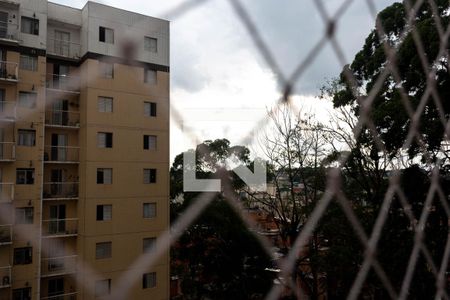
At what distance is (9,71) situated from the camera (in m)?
3.81

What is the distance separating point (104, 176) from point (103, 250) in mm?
788

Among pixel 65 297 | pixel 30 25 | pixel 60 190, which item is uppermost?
pixel 30 25

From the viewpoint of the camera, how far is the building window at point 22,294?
3.89 metres

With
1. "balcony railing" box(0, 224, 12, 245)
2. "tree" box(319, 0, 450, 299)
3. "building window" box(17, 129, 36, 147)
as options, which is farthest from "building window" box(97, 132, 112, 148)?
"tree" box(319, 0, 450, 299)

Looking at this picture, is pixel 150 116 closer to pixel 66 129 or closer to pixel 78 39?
pixel 66 129

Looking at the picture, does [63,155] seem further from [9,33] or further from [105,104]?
[9,33]

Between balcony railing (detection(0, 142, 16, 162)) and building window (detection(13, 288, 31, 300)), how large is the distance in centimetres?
131

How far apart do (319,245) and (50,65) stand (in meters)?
3.45

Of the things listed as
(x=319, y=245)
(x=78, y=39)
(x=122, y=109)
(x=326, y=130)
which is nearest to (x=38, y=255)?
(x=122, y=109)

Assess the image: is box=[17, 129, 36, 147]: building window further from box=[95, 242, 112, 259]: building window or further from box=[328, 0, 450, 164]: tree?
box=[328, 0, 450, 164]: tree

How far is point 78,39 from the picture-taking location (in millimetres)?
4336

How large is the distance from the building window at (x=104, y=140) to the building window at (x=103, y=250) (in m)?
1.04

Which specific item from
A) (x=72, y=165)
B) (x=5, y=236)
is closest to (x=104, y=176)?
(x=72, y=165)

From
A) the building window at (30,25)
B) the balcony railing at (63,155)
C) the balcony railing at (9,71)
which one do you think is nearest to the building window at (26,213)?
the balcony railing at (63,155)
